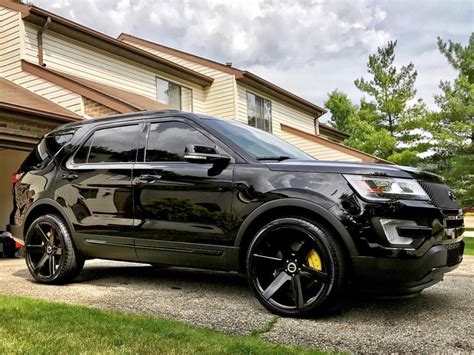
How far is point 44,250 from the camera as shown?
5090 millimetres

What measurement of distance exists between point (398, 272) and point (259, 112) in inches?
672

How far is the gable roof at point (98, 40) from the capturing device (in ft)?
41.4

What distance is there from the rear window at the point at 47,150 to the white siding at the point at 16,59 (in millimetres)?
6792

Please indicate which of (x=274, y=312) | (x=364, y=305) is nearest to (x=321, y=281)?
(x=274, y=312)

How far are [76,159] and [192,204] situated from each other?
1.70 m

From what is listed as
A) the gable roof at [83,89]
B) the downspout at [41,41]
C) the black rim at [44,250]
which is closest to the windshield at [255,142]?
the black rim at [44,250]

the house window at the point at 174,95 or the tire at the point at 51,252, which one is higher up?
the house window at the point at 174,95

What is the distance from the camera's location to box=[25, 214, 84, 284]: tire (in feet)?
16.1

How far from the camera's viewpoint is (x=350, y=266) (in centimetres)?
349

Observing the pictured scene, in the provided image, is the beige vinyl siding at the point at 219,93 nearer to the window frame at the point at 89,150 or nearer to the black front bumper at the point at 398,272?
the window frame at the point at 89,150

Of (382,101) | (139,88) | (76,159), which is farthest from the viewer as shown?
(382,101)

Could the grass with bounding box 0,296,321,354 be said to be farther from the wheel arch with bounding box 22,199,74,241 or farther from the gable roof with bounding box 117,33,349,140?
the gable roof with bounding box 117,33,349,140

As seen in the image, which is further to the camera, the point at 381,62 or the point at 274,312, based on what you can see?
the point at 381,62

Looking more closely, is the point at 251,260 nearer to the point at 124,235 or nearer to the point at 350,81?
the point at 124,235
